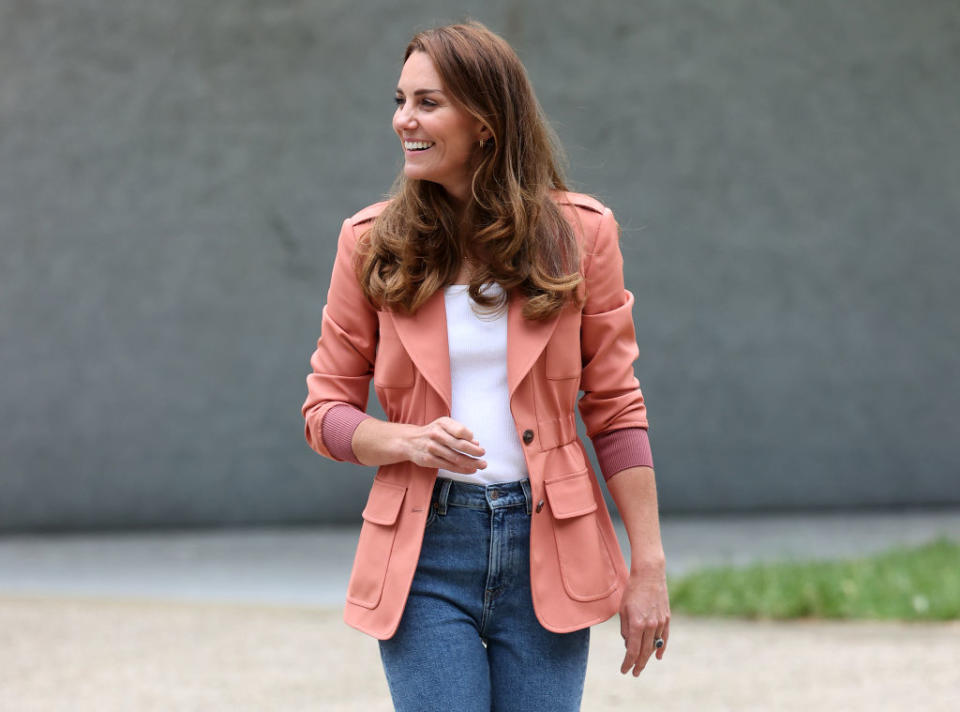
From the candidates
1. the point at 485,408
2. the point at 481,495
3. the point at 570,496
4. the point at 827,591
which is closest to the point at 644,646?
the point at 570,496

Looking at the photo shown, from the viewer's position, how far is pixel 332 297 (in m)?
2.45

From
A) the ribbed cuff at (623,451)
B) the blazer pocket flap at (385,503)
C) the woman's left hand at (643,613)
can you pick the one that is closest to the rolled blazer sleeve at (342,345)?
the blazer pocket flap at (385,503)

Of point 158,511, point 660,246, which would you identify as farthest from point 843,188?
point 158,511

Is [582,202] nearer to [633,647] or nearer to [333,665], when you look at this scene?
[633,647]

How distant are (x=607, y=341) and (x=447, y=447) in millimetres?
413

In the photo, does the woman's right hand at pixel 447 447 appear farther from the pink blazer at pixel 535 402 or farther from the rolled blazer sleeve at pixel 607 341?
the rolled blazer sleeve at pixel 607 341

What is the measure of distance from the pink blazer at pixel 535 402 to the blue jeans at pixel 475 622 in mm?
35

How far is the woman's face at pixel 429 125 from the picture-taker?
2.34 metres

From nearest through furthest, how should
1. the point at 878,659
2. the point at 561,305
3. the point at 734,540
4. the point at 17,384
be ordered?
the point at 561,305
the point at 878,659
the point at 734,540
the point at 17,384

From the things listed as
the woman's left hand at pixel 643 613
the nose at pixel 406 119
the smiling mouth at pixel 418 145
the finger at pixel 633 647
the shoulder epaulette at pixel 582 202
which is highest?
the nose at pixel 406 119

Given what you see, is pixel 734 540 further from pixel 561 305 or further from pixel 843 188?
pixel 561 305

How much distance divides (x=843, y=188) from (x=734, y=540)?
253 cm

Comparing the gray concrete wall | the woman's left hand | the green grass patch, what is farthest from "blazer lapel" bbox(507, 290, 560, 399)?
the gray concrete wall

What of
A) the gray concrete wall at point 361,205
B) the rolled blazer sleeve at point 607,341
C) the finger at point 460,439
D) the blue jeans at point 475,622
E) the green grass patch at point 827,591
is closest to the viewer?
the finger at point 460,439
